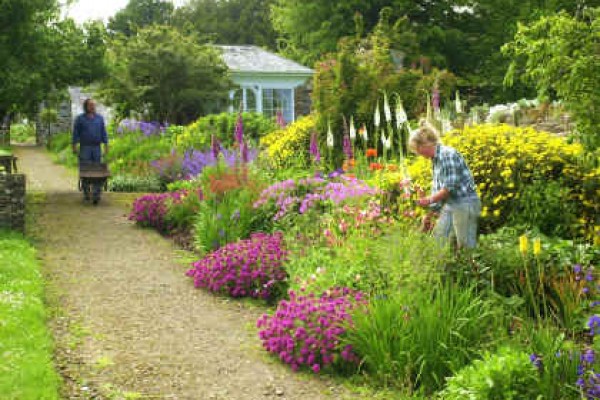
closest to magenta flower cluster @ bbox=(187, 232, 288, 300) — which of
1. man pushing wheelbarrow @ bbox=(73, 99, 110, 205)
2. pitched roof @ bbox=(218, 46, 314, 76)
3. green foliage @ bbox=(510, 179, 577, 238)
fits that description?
green foliage @ bbox=(510, 179, 577, 238)

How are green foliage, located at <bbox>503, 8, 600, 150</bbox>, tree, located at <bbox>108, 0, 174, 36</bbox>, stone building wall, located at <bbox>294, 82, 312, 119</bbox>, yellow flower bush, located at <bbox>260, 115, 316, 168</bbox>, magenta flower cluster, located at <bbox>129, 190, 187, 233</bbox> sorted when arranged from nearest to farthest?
green foliage, located at <bbox>503, 8, 600, 150</bbox> < magenta flower cluster, located at <bbox>129, 190, 187, 233</bbox> < yellow flower bush, located at <bbox>260, 115, 316, 168</bbox> < stone building wall, located at <bbox>294, 82, 312, 119</bbox> < tree, located at <bbox>108, 0, 174, 36</bbox>

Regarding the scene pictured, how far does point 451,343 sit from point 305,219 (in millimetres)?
3217

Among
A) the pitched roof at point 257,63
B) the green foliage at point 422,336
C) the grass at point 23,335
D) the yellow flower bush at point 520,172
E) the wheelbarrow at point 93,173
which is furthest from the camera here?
the pitched roof at point 257,63

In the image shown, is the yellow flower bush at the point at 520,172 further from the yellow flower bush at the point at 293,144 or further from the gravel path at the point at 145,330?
the yellow flower bush at the point at 293,144

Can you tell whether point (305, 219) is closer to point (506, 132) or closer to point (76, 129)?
point (506, 132)

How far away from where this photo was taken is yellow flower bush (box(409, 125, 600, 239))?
7.20m

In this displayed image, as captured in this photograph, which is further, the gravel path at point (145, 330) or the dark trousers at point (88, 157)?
the dark trousers at point (88, 157)

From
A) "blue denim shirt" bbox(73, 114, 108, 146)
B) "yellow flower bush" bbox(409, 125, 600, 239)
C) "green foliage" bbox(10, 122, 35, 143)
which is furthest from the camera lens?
"green foliage" bbox(10, 122, 35, 143)

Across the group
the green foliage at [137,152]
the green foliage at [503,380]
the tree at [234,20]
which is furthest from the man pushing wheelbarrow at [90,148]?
the tree at [234,20]

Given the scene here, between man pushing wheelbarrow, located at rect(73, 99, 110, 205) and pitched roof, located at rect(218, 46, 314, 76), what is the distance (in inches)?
508

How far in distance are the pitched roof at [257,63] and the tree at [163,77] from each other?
450cm

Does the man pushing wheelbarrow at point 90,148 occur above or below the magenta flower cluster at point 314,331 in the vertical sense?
above

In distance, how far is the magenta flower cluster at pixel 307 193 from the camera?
7.86 meters

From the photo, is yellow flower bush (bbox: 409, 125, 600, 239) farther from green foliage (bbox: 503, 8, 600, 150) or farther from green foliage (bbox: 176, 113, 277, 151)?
green foliage (bbox: 176, 113, 277, 151)
